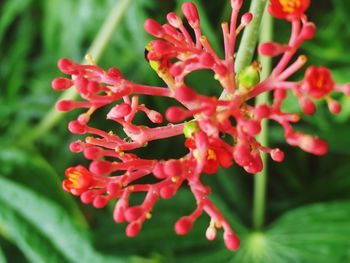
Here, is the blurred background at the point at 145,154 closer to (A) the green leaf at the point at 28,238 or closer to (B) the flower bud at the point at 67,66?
(A) the green leaf at the point at 28,238

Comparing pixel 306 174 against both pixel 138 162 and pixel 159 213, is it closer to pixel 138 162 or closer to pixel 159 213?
pixel 159 213

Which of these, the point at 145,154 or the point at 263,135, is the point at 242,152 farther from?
the point at 145,154

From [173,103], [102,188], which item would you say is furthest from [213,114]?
[173,103]

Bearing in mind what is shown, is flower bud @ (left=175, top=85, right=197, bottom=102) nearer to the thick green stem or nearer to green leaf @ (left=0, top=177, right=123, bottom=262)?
the thick green stem

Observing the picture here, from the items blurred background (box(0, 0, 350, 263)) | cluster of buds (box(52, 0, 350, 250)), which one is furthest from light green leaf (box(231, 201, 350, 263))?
cluster of buds (box(52, 0, 350, 250))

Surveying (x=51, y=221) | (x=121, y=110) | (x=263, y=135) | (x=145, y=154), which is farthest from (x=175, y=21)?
(x=145, y=154)

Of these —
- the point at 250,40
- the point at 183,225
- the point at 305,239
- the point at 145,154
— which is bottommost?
the point at 305,239
